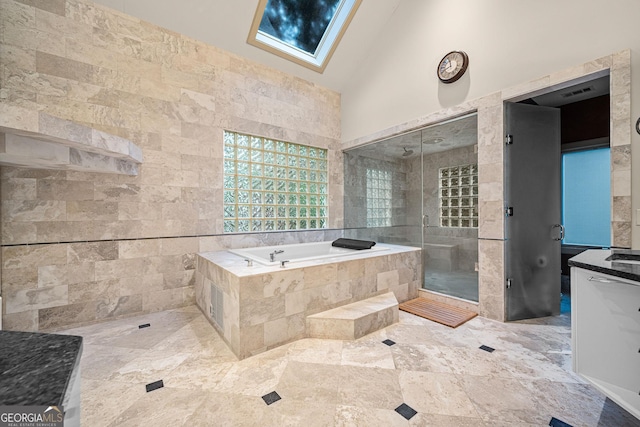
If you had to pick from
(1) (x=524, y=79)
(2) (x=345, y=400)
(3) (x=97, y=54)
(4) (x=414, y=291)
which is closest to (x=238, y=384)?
(2) (x=345, y=400)

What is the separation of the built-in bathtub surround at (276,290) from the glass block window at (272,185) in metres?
0.77

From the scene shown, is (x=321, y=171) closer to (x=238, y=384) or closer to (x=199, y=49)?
(x=199, y=49)

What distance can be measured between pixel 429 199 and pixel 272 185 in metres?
2.15

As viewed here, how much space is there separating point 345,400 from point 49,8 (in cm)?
407

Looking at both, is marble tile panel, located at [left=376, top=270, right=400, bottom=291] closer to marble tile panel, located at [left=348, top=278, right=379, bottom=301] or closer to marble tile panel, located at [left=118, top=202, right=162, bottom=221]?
marble tile panel, located at [left=348, top=278, right=379, bottom=301]

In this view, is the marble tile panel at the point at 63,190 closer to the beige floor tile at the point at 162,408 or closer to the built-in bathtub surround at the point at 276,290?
the built-in bathtub surround at the point at 276,290

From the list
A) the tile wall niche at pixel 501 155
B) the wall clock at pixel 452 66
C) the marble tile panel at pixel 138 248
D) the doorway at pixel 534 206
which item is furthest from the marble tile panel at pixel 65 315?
the wall clock at pixel 452 66

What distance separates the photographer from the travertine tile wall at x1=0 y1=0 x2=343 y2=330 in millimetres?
2328

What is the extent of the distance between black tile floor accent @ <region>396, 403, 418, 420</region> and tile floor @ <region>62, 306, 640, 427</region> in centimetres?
2

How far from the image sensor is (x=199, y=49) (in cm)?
315

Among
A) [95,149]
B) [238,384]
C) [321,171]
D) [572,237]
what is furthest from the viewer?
[321,171]

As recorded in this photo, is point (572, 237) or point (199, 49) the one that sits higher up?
point (199, 49)

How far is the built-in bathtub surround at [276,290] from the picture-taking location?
6.56ft

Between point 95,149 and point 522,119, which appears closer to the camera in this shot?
point 95,149
